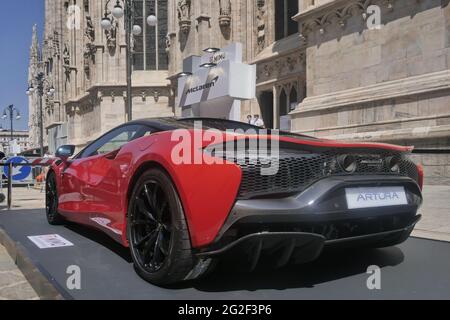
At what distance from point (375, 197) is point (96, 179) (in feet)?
7.89

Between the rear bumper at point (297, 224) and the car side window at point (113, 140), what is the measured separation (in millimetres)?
1516

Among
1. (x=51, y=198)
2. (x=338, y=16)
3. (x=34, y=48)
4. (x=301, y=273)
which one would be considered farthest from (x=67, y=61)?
(x=34, y=48)

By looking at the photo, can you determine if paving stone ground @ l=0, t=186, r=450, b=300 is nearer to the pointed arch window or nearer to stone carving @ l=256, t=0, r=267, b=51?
stone carving @ l=256, t=0, r=267, b=51

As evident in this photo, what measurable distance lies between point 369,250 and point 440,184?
22.2 ft

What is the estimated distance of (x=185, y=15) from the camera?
2603 centimetres

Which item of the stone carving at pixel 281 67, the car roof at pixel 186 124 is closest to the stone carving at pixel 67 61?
the stone carving at pixel 281 67

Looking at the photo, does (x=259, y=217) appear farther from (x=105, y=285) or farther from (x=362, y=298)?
(x=105, y=285)

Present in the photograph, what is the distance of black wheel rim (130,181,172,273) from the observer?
2992mm

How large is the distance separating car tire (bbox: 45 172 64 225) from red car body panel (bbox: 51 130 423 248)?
58 centimetres

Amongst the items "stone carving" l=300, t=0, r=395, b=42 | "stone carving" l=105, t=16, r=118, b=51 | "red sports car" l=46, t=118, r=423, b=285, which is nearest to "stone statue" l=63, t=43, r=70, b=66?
"stone carving" l=105, t=16, r=118, b=51

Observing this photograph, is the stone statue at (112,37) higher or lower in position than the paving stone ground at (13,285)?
higher

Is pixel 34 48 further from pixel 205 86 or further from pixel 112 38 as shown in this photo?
pixel 205 86

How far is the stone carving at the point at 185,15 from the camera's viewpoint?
25938mm

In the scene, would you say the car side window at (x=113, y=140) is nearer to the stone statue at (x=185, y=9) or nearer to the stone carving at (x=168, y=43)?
the stone statue at (x=185, y=9)
